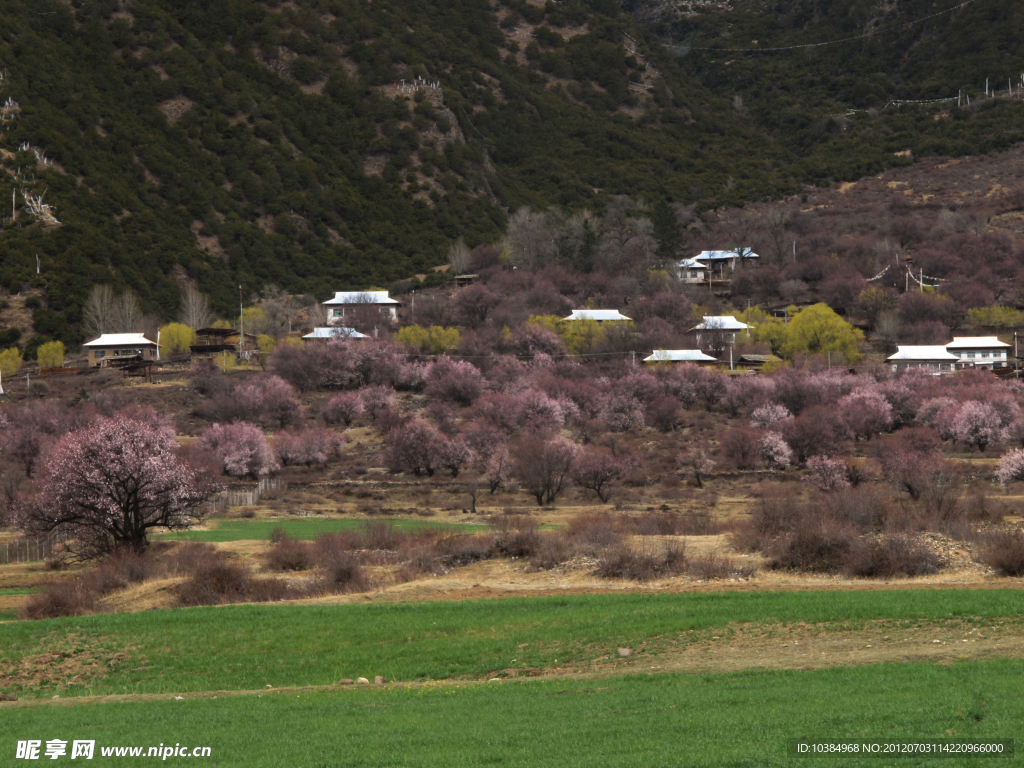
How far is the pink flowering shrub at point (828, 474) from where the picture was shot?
159ft

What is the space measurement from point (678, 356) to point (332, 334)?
26037 millimetres

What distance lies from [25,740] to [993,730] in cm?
1119

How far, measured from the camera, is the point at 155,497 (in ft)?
Answer: 110

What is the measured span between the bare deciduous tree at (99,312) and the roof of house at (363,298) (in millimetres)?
17169

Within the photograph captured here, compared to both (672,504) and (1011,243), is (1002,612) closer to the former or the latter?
(672,504)

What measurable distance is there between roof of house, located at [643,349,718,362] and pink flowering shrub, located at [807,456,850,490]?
29333 mm

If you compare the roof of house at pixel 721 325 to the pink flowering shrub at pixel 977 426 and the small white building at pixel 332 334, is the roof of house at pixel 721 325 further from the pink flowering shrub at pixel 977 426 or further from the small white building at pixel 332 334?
the pink flowering shrub at pixel 977 426

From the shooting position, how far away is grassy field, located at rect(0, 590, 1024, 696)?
19.4 m

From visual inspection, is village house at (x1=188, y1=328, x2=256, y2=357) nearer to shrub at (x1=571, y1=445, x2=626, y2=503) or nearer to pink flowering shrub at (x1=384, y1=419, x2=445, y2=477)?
pink flowering shrub at (x1=384, y1=419, x2=445, y2=477)

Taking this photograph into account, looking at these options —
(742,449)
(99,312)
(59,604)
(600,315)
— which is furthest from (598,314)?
(59,604)

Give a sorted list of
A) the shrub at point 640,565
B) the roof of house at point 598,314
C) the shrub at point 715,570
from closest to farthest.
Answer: the shrub at point 715,570 → the shrub at point 640,565 → the roof of house at point 598,314

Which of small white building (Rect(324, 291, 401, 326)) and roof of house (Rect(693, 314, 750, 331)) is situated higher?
small white building (Rect(324, 291, 401, 326))

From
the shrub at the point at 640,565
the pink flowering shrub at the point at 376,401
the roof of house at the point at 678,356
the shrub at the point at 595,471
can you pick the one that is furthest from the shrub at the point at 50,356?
the shrub at the point at 640,565

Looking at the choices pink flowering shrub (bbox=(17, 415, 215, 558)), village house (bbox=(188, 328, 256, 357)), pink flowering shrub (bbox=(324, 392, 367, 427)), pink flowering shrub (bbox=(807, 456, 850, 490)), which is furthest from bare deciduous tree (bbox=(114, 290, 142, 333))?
pink flowering shrub (bbox=(807, 456, 850, 490))
